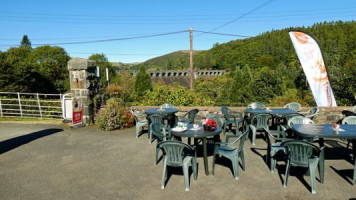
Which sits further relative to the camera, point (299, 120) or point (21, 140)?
point (21, 140)

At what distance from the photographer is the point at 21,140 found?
7555mm

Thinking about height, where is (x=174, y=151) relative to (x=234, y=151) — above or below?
above

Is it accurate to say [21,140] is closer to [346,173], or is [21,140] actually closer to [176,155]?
[176,155]

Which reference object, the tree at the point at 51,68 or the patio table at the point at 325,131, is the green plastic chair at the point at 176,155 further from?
the tree at the point at 51,68

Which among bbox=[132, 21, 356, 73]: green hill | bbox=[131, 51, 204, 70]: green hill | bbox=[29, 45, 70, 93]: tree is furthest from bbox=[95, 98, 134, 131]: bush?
bbox=[131, 51, 204, 70]: green hill

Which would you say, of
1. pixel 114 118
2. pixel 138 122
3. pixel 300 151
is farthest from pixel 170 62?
Result: pixel 300 151

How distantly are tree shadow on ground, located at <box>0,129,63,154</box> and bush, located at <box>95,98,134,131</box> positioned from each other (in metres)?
1.58

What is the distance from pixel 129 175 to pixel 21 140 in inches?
183

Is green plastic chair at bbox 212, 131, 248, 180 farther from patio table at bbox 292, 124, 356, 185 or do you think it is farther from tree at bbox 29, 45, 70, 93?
tree at bbox 29, 45, 70, 93

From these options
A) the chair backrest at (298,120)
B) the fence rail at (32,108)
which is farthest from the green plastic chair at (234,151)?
the fence rail at (32,108)

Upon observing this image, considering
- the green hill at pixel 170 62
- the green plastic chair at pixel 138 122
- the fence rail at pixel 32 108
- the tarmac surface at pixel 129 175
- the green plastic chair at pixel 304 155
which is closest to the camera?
the green plastic chair at pixel 304 155

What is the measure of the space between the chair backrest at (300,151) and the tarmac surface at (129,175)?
17.9 inches

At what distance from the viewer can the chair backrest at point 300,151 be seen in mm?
3990

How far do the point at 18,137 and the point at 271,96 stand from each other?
12.1 meters
